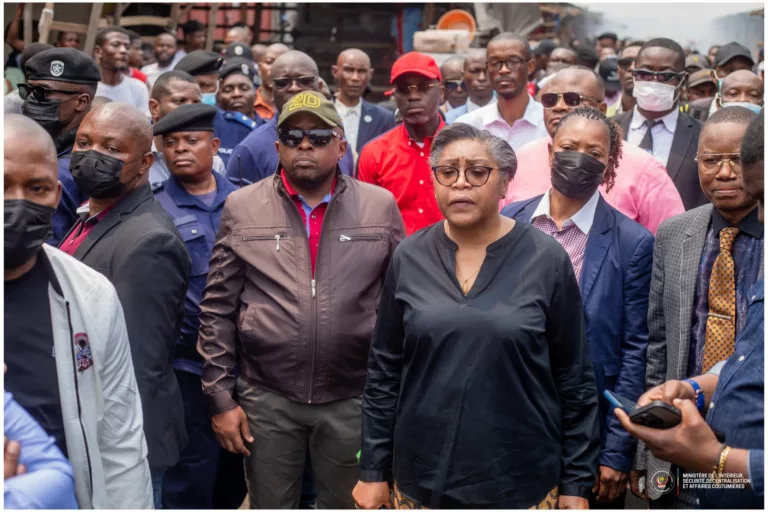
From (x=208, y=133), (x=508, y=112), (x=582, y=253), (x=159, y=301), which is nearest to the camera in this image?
(x=159, y=301)

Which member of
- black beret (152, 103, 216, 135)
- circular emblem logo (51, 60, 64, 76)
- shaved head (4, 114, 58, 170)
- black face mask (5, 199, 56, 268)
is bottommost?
black face mask (5, 199, 56, 268)

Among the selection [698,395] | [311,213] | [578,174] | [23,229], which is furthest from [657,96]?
[23,229]

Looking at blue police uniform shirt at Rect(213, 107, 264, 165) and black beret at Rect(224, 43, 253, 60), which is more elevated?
black beret at Rect(224, 43, 253, 60)

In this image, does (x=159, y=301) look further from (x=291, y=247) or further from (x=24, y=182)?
(x=24, y=182)

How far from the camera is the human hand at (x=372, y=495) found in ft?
11.6

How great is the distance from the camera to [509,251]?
134 inches

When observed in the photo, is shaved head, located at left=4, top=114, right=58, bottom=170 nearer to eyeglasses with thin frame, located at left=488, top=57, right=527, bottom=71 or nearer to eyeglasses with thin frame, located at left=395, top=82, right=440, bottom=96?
eyeglasses with thin frame, located at left=395, top=82, right=440, bottom=96

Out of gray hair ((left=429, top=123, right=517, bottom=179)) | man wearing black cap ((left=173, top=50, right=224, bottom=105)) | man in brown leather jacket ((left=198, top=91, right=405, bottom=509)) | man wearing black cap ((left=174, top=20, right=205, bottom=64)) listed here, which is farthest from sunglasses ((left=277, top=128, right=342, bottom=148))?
man wearing black cap ((left=174, top=20, right=205, bottom=64))

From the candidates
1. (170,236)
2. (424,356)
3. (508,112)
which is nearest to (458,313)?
(424,356)

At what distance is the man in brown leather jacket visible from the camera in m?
4.21

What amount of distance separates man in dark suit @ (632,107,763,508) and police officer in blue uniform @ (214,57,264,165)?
4.38 metres

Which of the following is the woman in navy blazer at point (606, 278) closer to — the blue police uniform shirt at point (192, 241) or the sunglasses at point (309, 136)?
the sunglasses at point (309, 136)

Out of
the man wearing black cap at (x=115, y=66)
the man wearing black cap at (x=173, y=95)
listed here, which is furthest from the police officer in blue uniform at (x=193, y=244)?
the man wearing black cap at (x=115, y=66)

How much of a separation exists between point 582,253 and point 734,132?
84 cm
